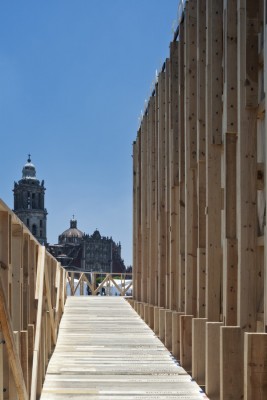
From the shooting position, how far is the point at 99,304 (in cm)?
2070

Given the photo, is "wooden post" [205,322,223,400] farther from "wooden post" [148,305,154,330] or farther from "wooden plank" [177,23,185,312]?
"wooden post" [148,305,154,330]

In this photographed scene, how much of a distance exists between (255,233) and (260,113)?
3.52ft

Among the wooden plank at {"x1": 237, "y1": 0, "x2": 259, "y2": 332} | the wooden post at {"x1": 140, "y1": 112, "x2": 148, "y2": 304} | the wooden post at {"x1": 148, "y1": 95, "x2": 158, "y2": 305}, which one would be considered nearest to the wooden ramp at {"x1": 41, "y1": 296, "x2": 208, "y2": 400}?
the wooden post at {"x1": 148, "y1": 95, "x2": 158, "y2": 305}

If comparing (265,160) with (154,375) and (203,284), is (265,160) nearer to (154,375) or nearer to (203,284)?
(203,284)

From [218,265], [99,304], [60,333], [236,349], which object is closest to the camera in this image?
[236,349]

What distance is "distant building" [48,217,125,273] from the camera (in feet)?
401

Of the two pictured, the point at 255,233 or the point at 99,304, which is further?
the point at 99,304

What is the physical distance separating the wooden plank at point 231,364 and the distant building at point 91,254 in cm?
11379

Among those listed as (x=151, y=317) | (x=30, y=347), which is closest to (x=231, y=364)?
(x=30, y=347)

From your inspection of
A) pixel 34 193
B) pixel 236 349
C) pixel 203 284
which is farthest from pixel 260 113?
pixel 34 193

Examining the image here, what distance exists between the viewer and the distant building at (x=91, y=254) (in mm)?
122250

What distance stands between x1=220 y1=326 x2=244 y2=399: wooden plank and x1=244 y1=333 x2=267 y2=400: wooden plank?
1.12 metres

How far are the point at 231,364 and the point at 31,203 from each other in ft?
396

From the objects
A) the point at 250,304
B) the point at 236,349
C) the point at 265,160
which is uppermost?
the point at 265,160
